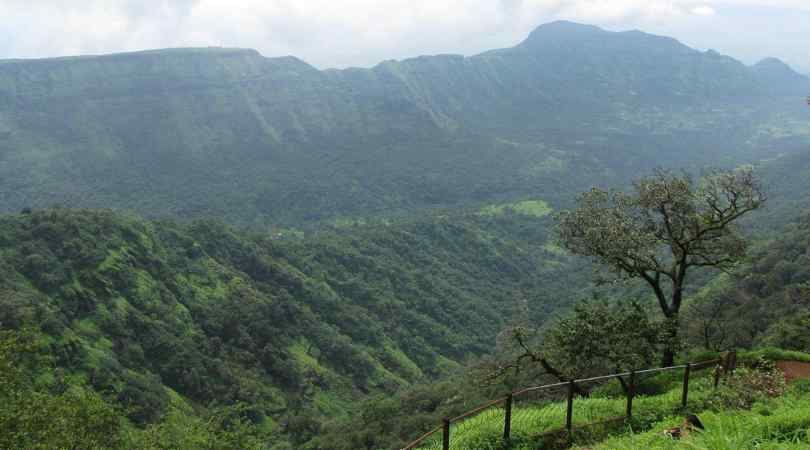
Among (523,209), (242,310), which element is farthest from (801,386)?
(523,209)

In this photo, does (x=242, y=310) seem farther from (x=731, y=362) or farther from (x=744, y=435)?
(x=744, y=435)

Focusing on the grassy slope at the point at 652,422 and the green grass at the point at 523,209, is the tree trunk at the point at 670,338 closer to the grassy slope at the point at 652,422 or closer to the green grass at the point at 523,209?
the grassy slope at the point at 652,422

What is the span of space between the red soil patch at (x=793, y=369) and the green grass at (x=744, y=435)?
29.3 ft

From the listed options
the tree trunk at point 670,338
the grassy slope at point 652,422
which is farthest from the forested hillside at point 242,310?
the tree trunk at point 670,338

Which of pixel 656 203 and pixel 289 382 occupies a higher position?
pixel 656 203

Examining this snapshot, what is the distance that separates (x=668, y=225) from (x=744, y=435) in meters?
15.3

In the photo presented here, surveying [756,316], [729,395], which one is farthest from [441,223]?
[729,395]

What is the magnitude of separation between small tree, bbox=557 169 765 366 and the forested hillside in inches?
1707

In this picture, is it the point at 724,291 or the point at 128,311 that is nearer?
the point at 724,291

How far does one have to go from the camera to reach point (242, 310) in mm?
80188

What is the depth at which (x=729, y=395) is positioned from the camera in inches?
546

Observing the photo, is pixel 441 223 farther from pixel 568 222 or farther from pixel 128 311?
pixel 568 222

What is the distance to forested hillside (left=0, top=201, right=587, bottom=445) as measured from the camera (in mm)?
58844

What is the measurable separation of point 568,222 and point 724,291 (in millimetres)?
47103
